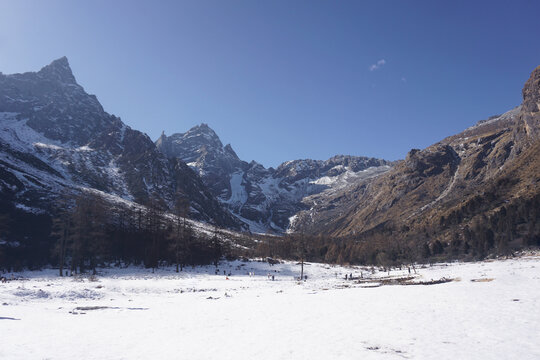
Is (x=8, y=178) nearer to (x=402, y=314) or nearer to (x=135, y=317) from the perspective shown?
(x=135, y=317)

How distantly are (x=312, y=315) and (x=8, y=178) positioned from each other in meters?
110

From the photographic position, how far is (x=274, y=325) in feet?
53.4

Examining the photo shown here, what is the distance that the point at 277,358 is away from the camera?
10.8 meters

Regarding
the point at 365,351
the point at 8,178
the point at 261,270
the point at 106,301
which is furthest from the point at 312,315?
the point at 8,178

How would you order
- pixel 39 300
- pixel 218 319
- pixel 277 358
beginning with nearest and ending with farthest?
pixel 277 358
pixel 218 319
pixel 39 300

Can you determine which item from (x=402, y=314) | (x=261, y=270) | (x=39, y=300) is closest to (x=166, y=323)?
(x=39, y=300)

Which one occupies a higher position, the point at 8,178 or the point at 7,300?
the point at 8,178

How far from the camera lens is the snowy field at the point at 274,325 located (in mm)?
11461

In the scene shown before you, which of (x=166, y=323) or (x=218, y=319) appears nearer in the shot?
(x=166, y=323)

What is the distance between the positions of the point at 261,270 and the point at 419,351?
167 feet

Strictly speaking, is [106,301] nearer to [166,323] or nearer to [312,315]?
[166,323]

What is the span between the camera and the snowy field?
1146 cm

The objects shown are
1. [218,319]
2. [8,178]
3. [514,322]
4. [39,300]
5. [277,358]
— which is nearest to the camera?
[277,358]

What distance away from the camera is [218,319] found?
17984 mm
